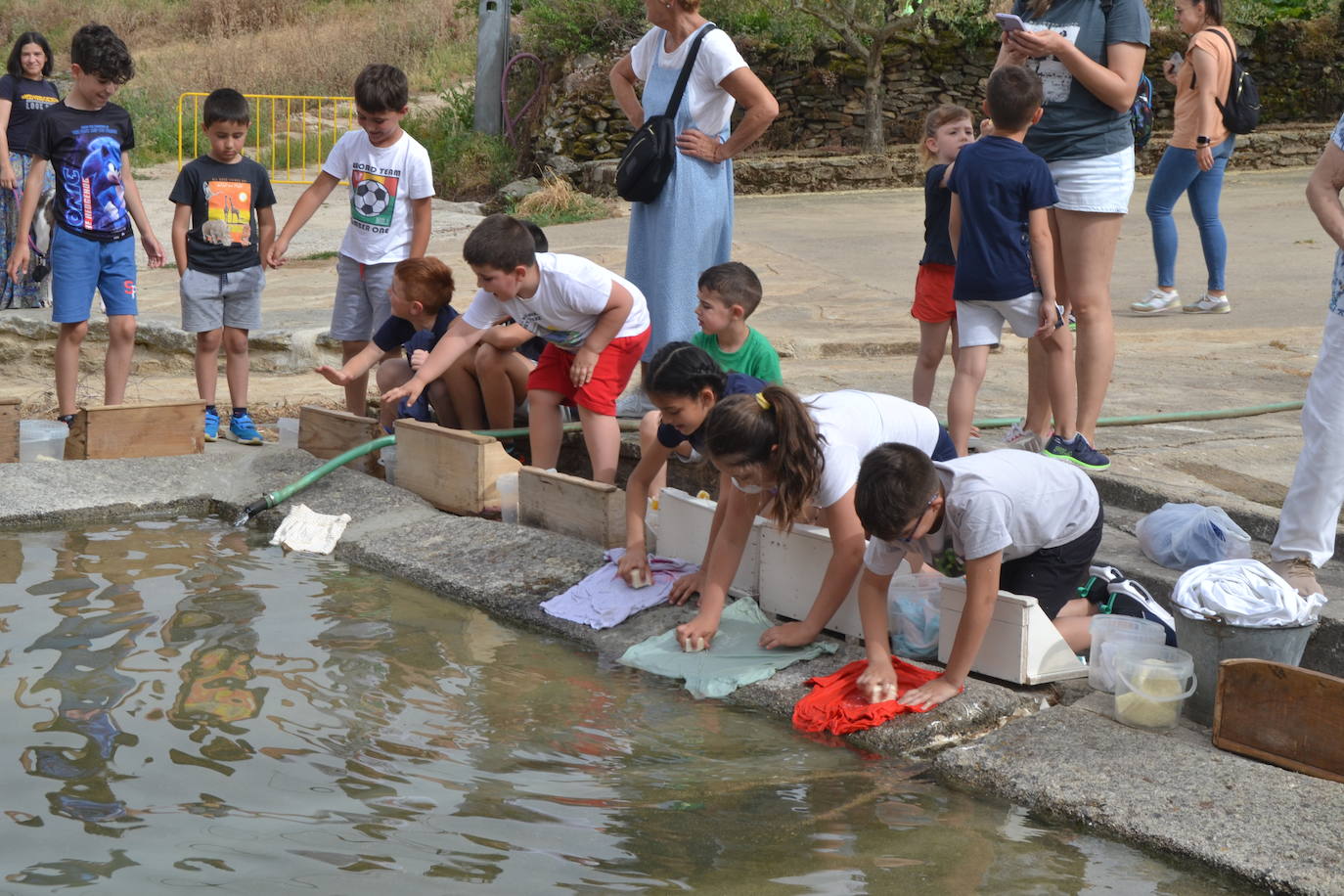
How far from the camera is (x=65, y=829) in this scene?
2.95 m

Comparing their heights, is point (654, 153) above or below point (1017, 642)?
above

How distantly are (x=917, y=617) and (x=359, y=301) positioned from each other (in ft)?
10.8

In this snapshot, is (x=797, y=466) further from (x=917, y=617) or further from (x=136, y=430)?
(x=136, y=430)

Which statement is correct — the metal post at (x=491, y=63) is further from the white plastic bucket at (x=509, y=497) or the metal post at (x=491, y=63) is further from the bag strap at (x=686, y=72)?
the white plastic bucket at (x=509, y=497)

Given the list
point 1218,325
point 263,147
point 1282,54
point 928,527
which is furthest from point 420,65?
point 928,527

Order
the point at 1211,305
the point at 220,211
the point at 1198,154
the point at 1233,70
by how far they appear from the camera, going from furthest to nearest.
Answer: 1. the point at 1211,305
2. the point at 1233,70
3. the point at 1198,154
4. the point at 220,211

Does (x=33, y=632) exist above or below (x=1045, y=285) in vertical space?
below

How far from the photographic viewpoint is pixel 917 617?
4070 millimetres

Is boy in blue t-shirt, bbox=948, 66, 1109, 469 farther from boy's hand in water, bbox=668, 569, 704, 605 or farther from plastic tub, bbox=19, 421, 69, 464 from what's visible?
plastic tub, bbox=19, 421, 69, 464

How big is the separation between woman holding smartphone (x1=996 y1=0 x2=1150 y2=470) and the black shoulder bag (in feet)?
4.00

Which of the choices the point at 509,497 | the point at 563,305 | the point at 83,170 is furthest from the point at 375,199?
the point at 509,497

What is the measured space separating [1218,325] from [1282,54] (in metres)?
11.5

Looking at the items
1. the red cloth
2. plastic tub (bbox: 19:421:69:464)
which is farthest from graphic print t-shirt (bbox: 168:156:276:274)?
the red cloth

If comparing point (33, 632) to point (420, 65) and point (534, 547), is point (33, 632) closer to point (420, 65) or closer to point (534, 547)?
point (534, 547)
